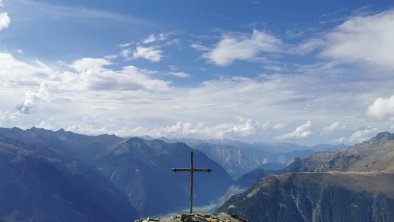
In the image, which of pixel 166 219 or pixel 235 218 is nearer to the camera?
pixel 166 219

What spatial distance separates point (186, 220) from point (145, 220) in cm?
524

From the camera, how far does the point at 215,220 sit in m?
49.4

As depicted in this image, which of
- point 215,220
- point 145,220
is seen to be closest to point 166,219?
point 145,220

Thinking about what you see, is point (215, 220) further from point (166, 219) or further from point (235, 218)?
point (235, 218)

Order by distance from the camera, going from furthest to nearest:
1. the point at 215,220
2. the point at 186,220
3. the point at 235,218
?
the point at 235,218, the point at 215,220, the point at 186,220

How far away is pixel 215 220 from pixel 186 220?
15.8 feet

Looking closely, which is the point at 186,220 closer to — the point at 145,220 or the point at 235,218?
the point at 145,220

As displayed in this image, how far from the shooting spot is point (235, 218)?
2282 inches

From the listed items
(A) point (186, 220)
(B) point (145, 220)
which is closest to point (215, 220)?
(A) point (186, 220)

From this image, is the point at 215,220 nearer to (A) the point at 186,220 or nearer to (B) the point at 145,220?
(A) the point at 186,220

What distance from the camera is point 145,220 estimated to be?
48.2m

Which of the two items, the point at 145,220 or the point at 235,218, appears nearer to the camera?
the point at 145,220

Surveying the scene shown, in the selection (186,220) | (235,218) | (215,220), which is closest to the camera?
(186,220)

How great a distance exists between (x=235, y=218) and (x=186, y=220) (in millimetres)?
13844
